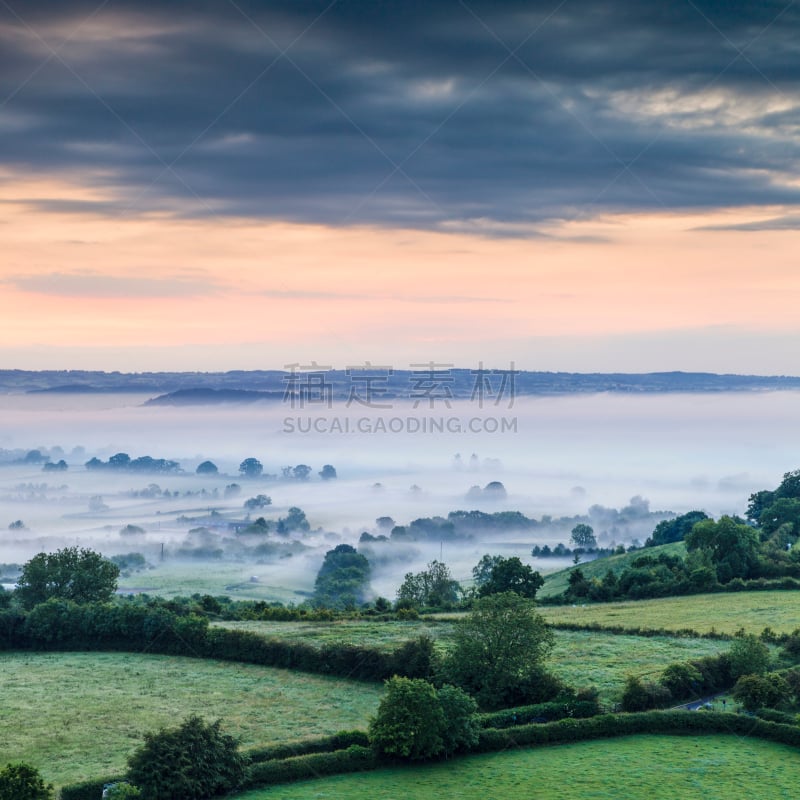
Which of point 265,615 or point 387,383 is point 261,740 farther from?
point 387,383

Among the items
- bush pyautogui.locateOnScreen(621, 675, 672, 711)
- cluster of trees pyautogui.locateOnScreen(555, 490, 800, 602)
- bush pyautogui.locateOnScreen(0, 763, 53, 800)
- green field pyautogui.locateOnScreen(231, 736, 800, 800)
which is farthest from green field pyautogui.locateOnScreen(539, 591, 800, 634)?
bush pyautogui.locateOnScreen(0, 763, 53, 800)

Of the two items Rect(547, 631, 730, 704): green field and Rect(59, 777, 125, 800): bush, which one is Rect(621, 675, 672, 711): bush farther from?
Rect(59, 777, 125, 800): bush

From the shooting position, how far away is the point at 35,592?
206 feet

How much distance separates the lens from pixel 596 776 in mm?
32375

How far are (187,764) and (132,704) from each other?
46.6 feet

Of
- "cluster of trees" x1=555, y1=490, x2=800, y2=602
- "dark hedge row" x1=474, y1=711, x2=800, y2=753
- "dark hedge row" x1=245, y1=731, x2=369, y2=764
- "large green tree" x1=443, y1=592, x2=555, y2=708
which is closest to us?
"dark hedge row" x1=245, y1=731, x2=369, y2=764

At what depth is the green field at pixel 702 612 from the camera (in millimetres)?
55469

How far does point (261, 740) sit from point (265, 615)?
24.4 meters

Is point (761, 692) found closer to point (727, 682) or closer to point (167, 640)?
point (727, 682)

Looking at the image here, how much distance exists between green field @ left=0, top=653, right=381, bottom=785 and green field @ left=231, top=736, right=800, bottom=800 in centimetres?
568

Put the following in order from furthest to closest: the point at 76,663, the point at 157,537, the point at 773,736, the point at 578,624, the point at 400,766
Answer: the point at 157,537
the point at 578,624
the point at 76,663
the point at 773,736
the point at 400,766

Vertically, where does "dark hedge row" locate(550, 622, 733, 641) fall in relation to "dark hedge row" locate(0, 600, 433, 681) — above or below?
above

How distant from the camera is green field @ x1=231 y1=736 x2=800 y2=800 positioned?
3086 centimetres

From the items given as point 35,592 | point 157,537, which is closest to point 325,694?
point 35,592
